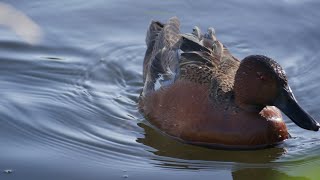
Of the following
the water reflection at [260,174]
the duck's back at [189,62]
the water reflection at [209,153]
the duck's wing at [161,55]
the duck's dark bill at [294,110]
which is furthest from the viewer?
the duck's wing at [161,55]

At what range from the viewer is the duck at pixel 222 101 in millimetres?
7836

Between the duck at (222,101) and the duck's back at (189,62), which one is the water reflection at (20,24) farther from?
the duck at (222,101)

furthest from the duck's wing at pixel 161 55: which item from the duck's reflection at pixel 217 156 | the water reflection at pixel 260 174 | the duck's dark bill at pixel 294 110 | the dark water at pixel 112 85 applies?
the water reflection at pixel 260 174

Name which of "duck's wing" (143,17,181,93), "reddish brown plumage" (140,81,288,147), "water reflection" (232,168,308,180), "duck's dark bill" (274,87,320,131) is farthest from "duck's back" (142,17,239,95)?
"water reflection" (232,168,308,180)

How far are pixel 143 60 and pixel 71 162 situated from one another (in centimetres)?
260

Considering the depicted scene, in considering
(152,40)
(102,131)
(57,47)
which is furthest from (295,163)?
(57,47)

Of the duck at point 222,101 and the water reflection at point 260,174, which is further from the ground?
the duck at point 222,101

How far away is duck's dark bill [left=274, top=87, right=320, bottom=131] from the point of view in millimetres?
7730

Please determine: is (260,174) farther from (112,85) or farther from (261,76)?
(112,85)

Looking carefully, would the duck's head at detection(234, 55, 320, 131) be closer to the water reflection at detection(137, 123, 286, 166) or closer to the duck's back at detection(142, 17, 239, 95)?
the duck's back at detection(142, 17, 239, 95)

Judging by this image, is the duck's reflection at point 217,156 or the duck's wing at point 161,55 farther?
the duck's wing at point 161,55

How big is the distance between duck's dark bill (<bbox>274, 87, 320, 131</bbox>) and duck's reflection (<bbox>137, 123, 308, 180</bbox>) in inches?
14.8

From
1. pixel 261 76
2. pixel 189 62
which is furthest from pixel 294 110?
pixel 189 62

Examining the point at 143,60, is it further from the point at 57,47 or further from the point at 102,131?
the point at 102,131
